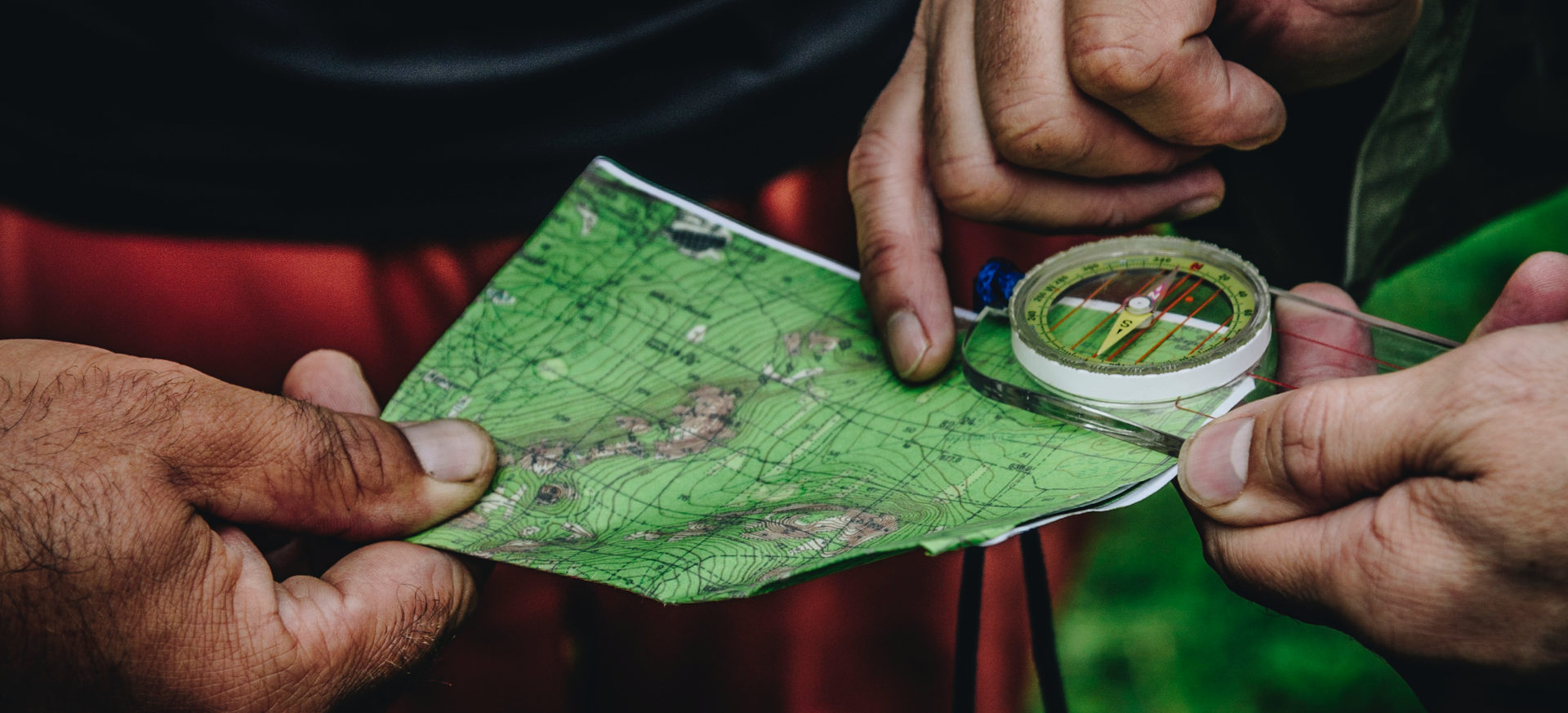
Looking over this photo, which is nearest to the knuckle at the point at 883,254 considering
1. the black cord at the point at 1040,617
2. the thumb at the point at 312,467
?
the thumb at the point at 312,467

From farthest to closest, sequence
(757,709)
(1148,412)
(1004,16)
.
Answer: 1. (757,709)
2. (1004,16)
3. (1148,412)

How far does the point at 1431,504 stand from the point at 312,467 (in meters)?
1.02

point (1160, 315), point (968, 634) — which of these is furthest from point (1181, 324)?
point (968, 634)

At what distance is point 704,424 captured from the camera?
4.14 feet

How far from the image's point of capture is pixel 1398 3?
127 cm

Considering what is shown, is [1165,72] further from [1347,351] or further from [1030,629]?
[1030,629]

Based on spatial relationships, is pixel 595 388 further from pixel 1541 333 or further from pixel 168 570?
pixel 1541 333

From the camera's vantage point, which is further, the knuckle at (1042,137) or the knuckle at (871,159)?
the knuckle at (871,159)

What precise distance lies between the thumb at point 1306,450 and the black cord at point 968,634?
0.80 meters

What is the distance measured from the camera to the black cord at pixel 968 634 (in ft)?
5.66

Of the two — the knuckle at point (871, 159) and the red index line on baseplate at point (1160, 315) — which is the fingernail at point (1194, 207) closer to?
the red index line on baseplate at point (1160, 315)

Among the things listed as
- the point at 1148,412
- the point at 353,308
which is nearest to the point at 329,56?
the point at 353,308

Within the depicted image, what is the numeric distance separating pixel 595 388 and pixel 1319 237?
1.40 meters

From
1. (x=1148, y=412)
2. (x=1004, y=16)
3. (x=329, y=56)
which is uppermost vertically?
(x=329, y=56)
